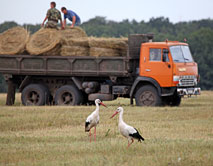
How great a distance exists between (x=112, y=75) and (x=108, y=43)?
132 centimetres

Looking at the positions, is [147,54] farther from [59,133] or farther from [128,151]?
[128,151]

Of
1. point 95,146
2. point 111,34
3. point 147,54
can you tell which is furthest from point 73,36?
point 111,34

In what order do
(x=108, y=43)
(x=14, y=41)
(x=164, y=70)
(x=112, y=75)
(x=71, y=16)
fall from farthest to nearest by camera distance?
(x=71, y=16) → (x=14, y=41) → (x=108, y=43) → (x=112, y=75) → (x=164, y=70)

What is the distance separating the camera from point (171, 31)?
11750cm

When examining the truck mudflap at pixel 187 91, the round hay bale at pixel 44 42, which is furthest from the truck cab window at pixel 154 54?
the round hay bale at pixel 44 42

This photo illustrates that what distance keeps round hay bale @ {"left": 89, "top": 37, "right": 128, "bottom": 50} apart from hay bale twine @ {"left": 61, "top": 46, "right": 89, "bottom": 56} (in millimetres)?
428

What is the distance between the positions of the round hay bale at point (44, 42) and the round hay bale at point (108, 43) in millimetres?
1425

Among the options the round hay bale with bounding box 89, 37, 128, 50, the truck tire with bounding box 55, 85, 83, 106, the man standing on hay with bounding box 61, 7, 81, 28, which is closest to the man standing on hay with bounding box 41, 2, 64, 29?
the man standing on hay with bounding box 61, 7, 81, 28

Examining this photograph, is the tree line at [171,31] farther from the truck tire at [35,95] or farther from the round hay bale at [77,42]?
the round hay bale at [77,42]

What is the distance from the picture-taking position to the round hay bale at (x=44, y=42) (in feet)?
82.0

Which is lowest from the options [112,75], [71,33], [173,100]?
[173,100]

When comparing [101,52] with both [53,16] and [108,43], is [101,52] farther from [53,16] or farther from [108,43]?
[53,16]

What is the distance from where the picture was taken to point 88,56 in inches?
987

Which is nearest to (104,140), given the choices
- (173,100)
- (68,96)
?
(68,96)
